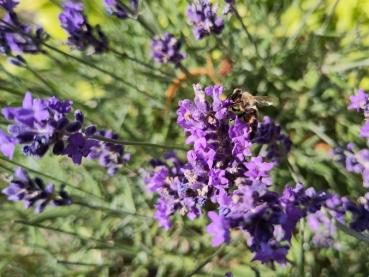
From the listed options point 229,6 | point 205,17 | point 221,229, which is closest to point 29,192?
point 221,229

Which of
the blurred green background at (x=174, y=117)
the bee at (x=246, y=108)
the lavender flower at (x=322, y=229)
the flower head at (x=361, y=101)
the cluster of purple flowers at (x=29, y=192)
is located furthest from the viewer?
the blurred green background at (x=174, y=117)

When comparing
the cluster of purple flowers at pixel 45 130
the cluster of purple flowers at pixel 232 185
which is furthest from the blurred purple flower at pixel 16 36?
the cluster of purple flowers at pixel 232 185

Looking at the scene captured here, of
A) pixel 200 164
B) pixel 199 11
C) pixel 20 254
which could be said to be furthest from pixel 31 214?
pixel 200 164

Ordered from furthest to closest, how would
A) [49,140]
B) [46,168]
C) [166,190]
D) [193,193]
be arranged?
1. [46,168]
2. [166,190]
3. [193,193]
4. [49,140]

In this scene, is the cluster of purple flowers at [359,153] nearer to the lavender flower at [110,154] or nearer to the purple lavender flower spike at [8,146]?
the lavender flower at [110,154]

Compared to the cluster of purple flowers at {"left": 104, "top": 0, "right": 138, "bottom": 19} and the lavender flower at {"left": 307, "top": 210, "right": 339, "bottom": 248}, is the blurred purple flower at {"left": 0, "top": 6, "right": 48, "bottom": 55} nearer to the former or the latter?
the cluster of purple flowers at {"left": 104, "top": 0, "right": 138, "bottom": 19}

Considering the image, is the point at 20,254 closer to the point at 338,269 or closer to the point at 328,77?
the point at 338,269
